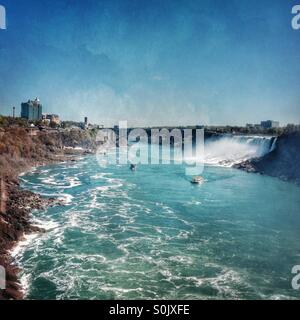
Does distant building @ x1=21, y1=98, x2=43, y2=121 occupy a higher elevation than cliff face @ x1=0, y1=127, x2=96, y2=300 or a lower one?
higher

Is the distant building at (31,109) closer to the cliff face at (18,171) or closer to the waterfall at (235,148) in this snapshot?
the cliff face at (18,171)

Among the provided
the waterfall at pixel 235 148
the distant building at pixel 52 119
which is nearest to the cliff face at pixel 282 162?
the waterfall at pixel 235 148

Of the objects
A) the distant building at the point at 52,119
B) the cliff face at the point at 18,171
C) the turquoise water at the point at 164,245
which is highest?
the distant building at the point at 52,119

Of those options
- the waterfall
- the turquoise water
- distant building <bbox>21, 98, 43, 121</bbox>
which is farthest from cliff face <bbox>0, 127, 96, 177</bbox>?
distant building <bbox>21, 98, 43, 121</bbox>

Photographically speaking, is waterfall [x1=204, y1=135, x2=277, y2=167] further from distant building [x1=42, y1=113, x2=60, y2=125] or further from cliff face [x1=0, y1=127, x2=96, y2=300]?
distant building [x1=42, y1=113, x2=60, y2=125]

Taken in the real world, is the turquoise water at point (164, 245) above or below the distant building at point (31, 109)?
below
